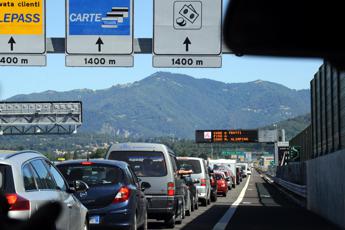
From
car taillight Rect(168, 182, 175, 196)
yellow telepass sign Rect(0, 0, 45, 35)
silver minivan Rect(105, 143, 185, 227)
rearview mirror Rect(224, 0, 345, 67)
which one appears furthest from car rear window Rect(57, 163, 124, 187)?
rearview mirror Rect(224, 0, 345, 67)

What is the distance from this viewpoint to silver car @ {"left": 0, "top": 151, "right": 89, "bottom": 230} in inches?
282

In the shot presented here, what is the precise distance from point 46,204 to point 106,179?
5.48 metres

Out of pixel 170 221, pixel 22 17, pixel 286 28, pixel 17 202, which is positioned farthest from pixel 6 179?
pixel 22 17

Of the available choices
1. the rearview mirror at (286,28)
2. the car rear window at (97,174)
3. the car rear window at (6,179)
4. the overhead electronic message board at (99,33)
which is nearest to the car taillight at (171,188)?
the car rear window at (97,174)

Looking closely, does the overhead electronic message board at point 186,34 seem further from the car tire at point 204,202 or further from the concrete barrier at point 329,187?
the car tire at point 204,202

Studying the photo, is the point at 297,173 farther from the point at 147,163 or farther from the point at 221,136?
the point at 221,136

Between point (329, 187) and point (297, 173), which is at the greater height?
point (329, 187)

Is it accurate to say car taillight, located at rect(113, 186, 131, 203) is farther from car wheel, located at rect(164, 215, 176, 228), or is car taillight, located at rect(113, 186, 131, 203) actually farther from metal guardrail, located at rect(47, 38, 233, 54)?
metal guardrail, located at rect(47, 38, 233, 54)

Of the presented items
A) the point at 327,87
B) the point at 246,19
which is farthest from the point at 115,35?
the point at 246,19

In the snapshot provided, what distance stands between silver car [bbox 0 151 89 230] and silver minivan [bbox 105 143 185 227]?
7121mm

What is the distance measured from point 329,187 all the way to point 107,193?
9195mm

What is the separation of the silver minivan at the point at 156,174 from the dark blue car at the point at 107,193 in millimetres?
2980

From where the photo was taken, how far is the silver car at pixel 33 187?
282 inches

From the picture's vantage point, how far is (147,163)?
16938 mm
